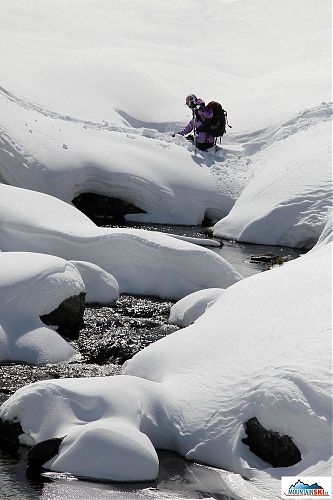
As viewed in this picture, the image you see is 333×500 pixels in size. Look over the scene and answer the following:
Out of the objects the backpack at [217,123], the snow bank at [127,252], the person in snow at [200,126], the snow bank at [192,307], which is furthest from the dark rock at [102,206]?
the snow bank at [192,307]

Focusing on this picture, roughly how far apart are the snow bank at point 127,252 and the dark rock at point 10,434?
6457mm

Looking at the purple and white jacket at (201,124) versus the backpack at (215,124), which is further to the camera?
the backpack at (215,124)

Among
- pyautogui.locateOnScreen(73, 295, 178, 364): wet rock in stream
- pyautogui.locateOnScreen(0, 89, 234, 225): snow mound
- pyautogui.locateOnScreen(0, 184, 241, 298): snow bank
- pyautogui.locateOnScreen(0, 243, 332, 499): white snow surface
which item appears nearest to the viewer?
pyautogui.locateOnScreen(0, 243, 332, 499): white snow surface

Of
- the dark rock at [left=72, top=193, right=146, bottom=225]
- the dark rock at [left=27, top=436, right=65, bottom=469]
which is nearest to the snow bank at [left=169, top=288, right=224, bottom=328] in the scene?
the dark rock at [left=27, top=436, right=65, bottom=469]

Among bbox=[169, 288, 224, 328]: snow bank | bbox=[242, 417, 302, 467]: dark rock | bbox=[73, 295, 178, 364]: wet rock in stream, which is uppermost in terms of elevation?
bbox=[169, 288, 224, 328]: snow bank

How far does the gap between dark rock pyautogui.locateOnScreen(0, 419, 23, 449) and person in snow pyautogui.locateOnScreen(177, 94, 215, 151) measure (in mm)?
16393

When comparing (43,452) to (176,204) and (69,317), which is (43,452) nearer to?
(69,317)

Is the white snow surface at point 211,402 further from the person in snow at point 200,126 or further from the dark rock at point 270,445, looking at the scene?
the person in snow at point 200,126

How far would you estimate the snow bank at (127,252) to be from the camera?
16.1 meters

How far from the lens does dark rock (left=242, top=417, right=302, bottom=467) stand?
908 centimetres

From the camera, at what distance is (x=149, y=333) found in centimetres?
1371

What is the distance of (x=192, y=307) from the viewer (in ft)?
46.6

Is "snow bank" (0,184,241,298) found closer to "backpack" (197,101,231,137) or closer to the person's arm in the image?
the person's arm

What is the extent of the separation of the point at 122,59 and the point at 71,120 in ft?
22.4
